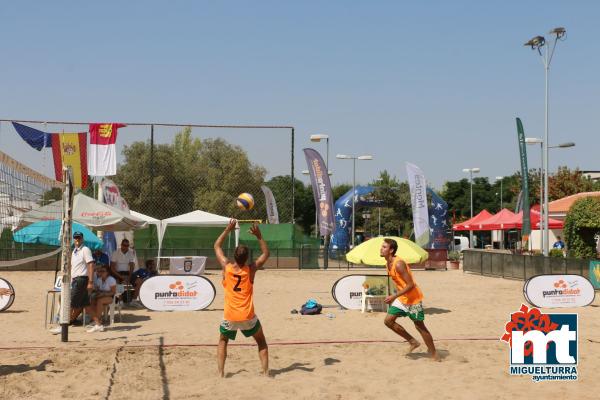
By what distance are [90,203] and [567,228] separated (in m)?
15.5

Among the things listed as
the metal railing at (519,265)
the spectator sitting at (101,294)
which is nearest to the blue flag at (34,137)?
the spectator sitting at (101,294)

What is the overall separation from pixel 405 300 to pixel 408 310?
13 centimetres

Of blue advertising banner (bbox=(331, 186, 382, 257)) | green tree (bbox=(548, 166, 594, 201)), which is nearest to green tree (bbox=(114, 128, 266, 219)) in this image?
blue advertising banner (bbox=(331, 186, 382, 257))

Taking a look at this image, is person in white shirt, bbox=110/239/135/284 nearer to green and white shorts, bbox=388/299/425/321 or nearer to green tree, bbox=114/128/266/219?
green and white shorts, bbox=388/299/425/321

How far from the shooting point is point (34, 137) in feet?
80.1

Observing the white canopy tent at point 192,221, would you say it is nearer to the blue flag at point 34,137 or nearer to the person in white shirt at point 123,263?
the blue flag at point 34,137

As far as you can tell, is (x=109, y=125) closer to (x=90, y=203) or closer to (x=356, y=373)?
(x=90, y=203)

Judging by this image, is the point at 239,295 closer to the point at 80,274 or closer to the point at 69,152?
the point at 80,274

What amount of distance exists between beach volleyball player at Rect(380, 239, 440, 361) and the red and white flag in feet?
59.3

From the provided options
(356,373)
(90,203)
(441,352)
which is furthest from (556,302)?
(90,203)

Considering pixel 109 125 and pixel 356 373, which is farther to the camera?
pixel 109 125

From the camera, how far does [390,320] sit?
887cm

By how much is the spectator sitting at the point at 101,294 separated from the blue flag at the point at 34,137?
47.1 feet

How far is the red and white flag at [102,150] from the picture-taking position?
25.0m
